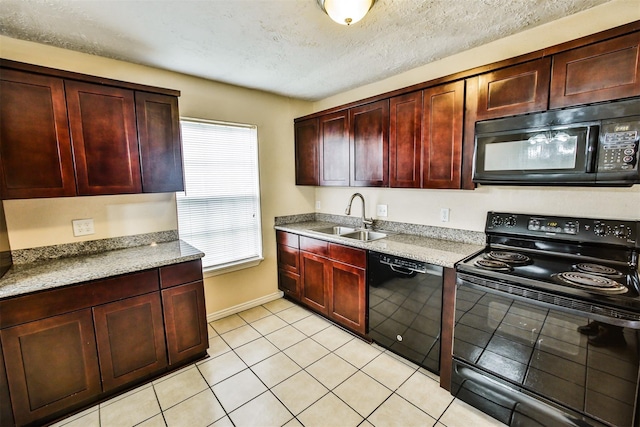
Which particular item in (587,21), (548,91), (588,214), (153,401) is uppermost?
(587,21)

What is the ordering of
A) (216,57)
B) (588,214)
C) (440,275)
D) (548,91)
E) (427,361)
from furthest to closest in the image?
(216,57) → (427,361) → (440,275) → (588,214) → (548,91)

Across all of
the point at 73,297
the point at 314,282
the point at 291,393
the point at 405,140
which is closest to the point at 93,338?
the point at 73,297

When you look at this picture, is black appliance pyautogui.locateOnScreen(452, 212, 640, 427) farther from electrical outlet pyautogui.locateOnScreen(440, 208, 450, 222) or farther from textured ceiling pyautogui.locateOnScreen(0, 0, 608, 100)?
textured ceiling pyautogui.locateOnScreen(0, 0, 608, 100)

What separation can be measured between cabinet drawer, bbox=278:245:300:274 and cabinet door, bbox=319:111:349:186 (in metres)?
0.85

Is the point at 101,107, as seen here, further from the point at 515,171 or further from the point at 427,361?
the point at 427,361

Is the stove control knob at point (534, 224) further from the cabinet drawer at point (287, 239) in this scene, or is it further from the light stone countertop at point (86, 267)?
the light stone countertop at point (86, 267)

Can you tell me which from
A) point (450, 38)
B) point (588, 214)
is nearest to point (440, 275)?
point (588, 214)

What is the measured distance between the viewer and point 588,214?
1812 mm

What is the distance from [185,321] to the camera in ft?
7.23

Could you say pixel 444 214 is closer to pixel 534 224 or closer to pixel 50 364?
pixel 534 224

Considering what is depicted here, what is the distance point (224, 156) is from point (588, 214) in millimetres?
3021

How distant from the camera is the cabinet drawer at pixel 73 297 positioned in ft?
5.20

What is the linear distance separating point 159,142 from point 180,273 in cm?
105

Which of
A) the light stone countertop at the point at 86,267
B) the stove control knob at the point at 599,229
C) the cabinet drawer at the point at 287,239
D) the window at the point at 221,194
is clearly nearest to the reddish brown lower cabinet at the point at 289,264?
the cabinet drawer at the point at 287,239
